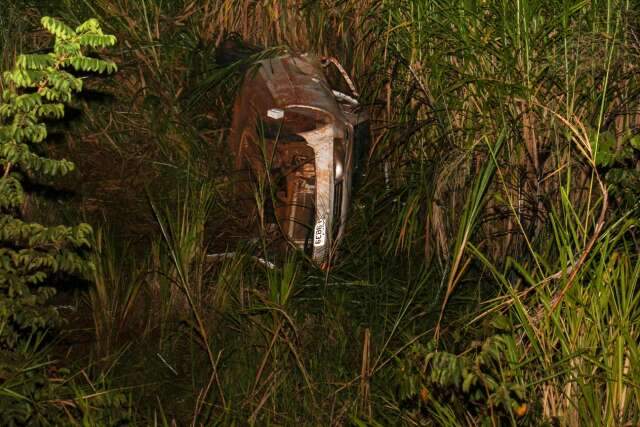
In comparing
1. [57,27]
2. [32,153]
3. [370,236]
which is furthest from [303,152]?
[57,27]

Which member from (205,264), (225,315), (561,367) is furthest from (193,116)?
(561,367)

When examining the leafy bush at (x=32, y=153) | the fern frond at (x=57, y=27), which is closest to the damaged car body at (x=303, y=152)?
the leafy bush at (x=32, y=153)

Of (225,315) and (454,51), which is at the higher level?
(454,51)

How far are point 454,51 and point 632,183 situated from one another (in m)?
1.19

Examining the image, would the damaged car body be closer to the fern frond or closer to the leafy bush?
the leafy bush

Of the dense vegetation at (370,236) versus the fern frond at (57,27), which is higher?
the fern frond at (57,27)

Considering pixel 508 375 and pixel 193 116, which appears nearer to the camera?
pixel 508 375

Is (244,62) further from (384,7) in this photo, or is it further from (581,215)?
(581,215)

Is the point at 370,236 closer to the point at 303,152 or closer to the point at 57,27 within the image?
the point at 303,152

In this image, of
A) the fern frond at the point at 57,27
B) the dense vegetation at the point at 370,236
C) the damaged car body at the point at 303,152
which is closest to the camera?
the fern frond at the point at 57,27

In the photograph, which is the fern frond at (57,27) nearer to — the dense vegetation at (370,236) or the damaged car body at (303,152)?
the dense vegetation at (370,236)

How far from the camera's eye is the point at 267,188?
14.5 feet

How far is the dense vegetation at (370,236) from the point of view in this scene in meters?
2.85

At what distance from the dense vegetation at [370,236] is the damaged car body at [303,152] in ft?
0.38
